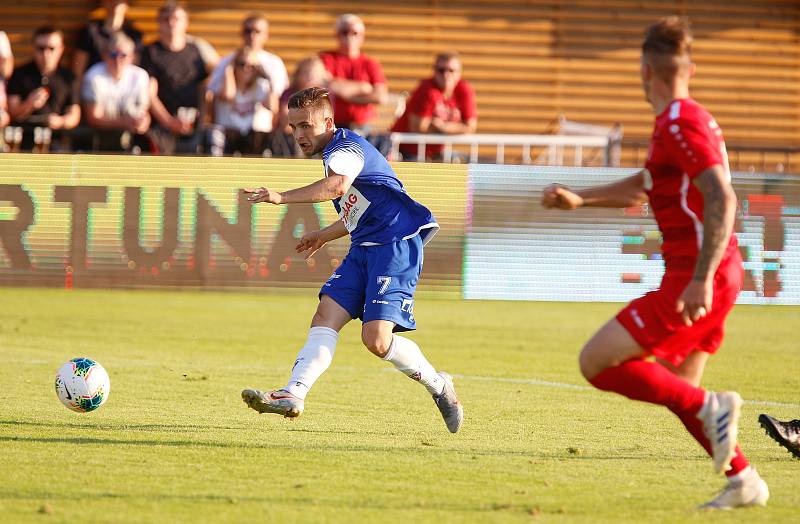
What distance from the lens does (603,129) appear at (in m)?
19.9

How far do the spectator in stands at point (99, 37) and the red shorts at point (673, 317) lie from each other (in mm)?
13075

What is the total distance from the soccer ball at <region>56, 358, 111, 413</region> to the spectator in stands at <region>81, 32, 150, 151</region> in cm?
918

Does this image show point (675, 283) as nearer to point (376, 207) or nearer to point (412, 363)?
point (412, 363)

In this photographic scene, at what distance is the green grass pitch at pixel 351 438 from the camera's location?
16.4 feet

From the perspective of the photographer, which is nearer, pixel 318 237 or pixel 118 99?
pixel 318 237

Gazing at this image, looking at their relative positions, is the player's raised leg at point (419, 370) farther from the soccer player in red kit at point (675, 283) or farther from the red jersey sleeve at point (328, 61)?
the red jersey sleeve at point (328, 61)

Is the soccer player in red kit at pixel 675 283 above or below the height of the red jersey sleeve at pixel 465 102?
above

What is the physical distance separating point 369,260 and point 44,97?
1034cm


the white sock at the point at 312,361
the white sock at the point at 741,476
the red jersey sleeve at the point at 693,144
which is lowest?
the white sock at the point at 312,361

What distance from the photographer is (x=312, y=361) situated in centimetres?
659

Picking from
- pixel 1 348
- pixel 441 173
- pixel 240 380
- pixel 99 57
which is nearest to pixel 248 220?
pixel 441 173

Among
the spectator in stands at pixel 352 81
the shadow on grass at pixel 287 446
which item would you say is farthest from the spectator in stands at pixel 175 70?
the shadow on grass at pixel 287 446

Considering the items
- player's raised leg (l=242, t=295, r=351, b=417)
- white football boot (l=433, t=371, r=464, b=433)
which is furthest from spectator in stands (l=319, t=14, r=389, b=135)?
white football boot (l=433, t=371, r=464, b=433)

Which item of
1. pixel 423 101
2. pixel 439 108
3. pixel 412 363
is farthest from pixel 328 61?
pixel 412 363
